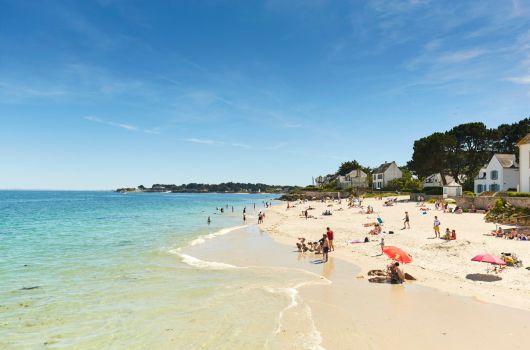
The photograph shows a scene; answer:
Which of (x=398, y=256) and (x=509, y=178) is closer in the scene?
(x=398, y=256)

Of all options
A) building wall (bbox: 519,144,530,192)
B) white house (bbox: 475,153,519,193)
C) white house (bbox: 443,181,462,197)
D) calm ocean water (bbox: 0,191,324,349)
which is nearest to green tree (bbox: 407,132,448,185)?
white house (bbox: 443,181,462,197)

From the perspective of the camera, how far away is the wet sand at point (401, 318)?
11.0 m

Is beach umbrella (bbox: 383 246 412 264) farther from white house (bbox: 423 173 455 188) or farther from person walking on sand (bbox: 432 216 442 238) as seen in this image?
white house (bbox: 423 173 455 188)

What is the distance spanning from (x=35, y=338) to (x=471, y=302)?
49.2 feet

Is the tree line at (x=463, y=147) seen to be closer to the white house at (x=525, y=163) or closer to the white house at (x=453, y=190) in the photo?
the white house at (x=453, y=190)

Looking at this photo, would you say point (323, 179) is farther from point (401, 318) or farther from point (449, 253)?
point (401, 318)

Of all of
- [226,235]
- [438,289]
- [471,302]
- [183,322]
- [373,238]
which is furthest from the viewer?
[226,235]

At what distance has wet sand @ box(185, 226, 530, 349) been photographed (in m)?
11.0

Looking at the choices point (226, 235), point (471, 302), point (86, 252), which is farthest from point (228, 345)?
point (226, 235)

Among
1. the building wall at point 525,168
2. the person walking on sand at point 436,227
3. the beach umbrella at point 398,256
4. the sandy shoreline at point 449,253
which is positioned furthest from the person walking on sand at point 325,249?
the building wall at point 525,168

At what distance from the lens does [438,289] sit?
16.3 metres

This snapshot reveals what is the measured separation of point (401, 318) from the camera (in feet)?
42.6

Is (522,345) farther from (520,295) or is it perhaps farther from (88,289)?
(88,289)

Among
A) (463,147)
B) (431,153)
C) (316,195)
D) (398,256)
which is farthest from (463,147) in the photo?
(398,256)
